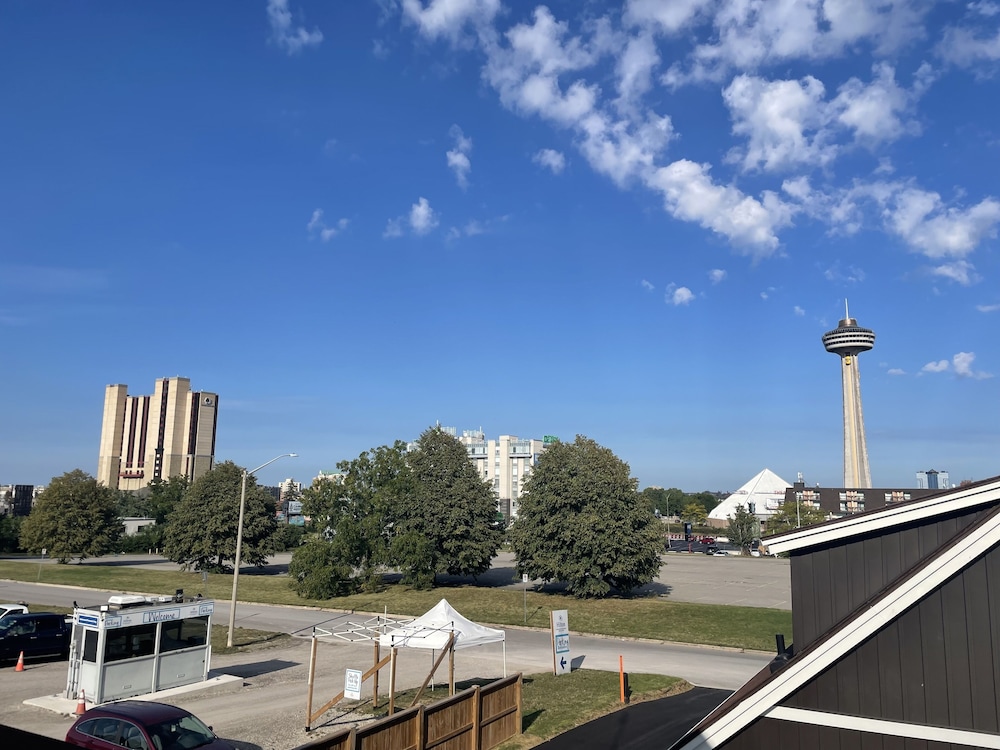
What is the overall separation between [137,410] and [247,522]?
455 ft

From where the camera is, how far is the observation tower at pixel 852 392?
16100 cm

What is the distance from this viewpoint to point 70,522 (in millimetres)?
63156

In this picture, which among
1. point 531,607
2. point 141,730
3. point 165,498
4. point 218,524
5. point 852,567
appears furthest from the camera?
point 165,498

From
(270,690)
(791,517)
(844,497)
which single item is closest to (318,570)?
(270,690)

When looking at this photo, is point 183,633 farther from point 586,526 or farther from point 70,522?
point 70,522

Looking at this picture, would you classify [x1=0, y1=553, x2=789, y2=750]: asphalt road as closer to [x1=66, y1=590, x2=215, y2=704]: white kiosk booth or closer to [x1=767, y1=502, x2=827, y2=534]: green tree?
[x1=66, y1=590, x2=215, y2=704]: white kiosk booth

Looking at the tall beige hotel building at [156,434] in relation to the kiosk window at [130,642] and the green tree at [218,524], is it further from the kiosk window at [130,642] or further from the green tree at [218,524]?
the kiosk window at [130,642]

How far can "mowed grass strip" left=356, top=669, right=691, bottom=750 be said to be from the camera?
1802 centimetres

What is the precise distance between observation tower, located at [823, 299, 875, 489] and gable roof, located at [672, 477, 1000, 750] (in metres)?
167

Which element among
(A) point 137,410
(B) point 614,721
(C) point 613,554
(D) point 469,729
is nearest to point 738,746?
(D) point 469,729

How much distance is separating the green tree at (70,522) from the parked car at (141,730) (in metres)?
57.3

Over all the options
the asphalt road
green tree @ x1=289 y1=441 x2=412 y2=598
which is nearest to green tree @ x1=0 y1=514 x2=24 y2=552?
the asphalt road

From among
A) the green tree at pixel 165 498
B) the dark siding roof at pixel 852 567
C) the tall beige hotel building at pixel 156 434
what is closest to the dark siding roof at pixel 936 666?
the dark siding roof at pixel 852 567

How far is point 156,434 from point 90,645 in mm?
166811
